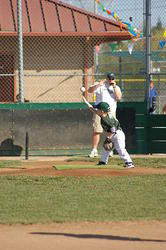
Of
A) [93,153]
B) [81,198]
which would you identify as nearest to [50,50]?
[93,153]

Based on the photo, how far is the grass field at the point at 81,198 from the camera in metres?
10.4

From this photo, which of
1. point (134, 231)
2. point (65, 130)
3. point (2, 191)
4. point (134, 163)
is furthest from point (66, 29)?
point (134, 231)

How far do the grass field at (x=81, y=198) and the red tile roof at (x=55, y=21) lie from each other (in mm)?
9389

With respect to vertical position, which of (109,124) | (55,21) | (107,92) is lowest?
(109,124)

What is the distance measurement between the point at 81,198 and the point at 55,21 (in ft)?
41.5

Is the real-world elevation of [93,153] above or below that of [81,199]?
above

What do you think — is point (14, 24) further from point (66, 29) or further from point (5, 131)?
point (5, 131)

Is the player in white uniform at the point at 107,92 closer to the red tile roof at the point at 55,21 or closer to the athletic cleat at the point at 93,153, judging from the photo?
the athletic cleat at the point at 93,153

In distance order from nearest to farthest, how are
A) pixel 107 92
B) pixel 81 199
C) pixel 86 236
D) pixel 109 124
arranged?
pixel 86 236, pixel 81 199, pixel 109 124, pixel 107 92

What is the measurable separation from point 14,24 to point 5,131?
5195 millimetres

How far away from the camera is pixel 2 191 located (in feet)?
42.2

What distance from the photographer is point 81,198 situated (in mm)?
12109

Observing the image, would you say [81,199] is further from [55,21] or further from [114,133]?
[55,21]

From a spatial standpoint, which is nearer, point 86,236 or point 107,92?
point 86,236
